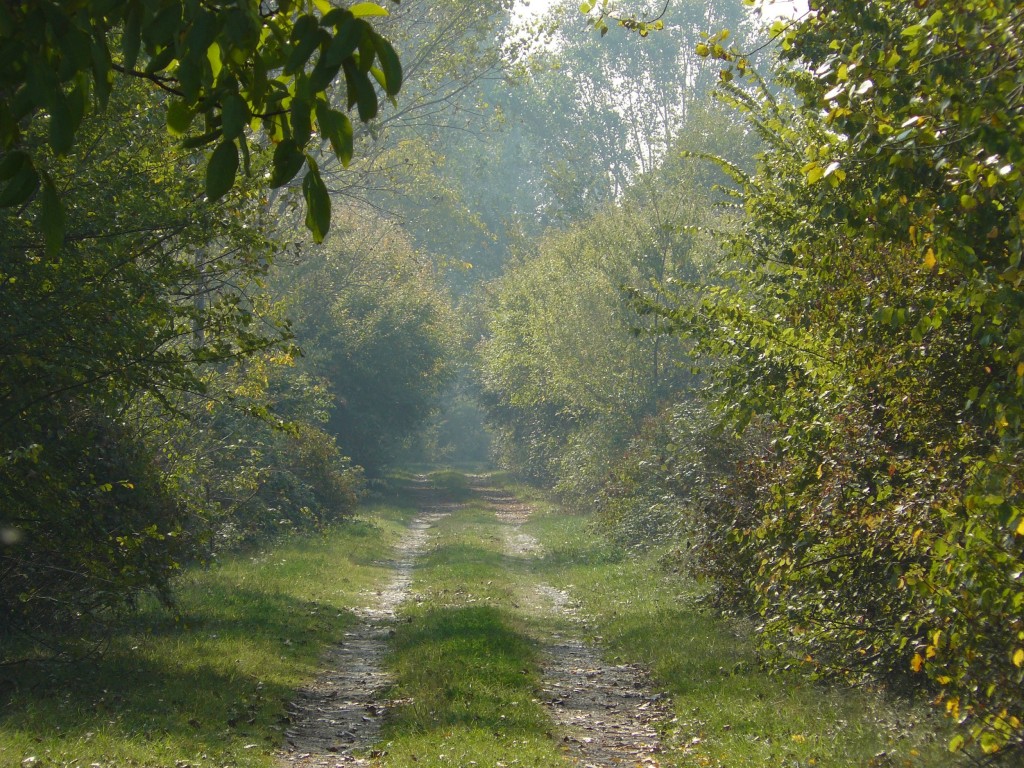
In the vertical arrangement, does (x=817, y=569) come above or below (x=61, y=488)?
below

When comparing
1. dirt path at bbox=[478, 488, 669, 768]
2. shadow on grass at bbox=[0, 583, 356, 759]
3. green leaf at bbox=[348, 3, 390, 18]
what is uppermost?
green leaf at bbox=[348, 3, 390, 18]

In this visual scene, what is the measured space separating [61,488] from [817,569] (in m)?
6.67

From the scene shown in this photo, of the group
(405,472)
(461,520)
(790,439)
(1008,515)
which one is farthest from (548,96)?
(1008,515)

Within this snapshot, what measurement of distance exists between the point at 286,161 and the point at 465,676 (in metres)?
8.50

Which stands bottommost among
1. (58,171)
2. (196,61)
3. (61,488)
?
(61,488)

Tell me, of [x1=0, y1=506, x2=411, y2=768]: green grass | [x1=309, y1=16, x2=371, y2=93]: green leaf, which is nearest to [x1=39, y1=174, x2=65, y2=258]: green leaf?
[x1=309, y1=16, x2=371, y2=93]: green leaf

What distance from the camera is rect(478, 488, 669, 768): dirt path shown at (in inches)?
352

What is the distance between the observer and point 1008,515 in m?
4.57

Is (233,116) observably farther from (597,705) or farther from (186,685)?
(597,705)

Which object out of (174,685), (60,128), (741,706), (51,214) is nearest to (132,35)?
(60,128)

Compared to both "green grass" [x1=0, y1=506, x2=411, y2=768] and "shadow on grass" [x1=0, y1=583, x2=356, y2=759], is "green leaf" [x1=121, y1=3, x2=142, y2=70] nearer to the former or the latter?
"green grass" [x1=0, y1=506, x2=411, y2=768]

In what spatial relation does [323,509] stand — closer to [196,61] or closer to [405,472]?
[196,61]

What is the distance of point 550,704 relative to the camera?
1062 centimetres

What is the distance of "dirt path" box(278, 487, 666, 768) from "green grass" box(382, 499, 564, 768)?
22 cm
